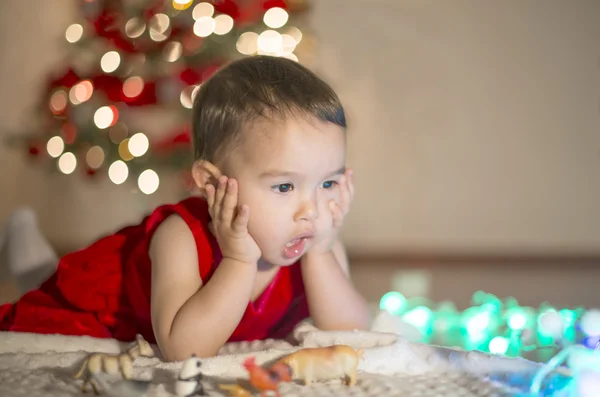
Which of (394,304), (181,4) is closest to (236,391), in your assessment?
(394,304)

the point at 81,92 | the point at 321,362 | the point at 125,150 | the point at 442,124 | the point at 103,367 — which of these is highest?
the point at 442,124

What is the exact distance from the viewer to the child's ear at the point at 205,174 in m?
1.00

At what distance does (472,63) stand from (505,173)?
25.1 inches

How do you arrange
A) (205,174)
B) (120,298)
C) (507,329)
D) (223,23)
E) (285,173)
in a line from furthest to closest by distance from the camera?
(223,23) < (507,329) < (120,298) < (205,174) < (285,173)

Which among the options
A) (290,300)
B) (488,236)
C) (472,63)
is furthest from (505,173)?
(290,300)

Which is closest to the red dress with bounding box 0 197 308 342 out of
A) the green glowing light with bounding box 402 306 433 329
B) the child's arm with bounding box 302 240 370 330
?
the child's arm with bounding box 302 240 370 330

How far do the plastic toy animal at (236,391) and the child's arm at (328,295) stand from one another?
389 mm

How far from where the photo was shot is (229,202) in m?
0.95

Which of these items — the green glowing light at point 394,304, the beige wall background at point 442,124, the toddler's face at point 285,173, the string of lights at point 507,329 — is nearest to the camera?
the toddler's face at point 285,173

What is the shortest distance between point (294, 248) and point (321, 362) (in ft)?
0.83

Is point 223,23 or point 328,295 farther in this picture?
point 223,23

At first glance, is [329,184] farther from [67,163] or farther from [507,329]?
[67,163]

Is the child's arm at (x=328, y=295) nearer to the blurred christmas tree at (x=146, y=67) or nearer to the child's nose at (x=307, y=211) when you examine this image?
the child's nose at (x=307, y=211)

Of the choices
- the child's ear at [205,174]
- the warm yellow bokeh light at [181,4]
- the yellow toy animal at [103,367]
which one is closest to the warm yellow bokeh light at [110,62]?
the warm yellow bokeh light at [181,4]
